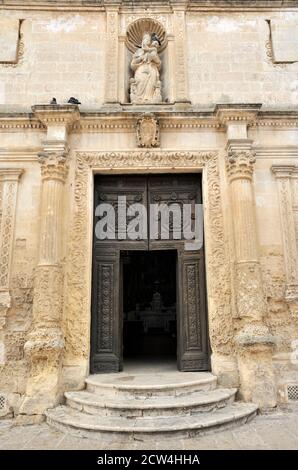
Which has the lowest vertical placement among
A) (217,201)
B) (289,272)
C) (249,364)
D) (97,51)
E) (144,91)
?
(249,364)

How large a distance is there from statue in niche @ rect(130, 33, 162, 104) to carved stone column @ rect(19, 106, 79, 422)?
4.77 feet

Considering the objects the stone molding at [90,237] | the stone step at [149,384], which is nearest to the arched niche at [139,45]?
the stone molding at [90,237]

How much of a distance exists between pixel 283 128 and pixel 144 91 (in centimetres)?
269

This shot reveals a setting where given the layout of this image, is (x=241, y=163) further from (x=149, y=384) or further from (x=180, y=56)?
(x=149, y=384)

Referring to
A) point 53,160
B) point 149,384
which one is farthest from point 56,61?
point 149,384

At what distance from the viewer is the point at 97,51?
6934 millimetres

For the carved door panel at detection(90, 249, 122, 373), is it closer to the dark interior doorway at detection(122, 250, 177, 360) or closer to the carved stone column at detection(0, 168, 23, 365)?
the carved stone column at detection(0, 168, 23, 365)

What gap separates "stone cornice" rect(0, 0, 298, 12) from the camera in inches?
276

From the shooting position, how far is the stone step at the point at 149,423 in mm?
4070

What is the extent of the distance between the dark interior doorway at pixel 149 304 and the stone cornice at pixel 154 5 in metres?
5.41

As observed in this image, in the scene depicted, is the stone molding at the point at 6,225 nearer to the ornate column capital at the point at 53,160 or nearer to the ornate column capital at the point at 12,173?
the ornate column capital at the point at 12,173

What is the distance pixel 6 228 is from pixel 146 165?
2.62 m
